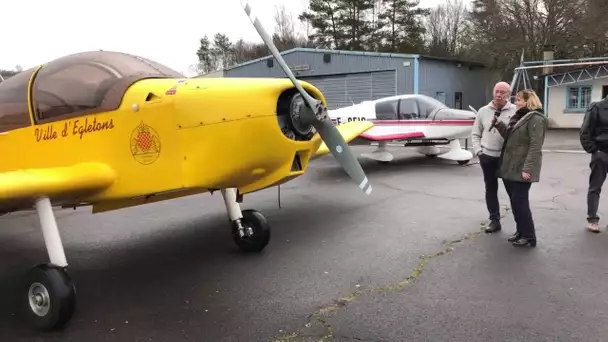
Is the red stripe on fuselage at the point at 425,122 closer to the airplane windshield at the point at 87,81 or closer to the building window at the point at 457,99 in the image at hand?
the airplane windshield at the point at 87,81

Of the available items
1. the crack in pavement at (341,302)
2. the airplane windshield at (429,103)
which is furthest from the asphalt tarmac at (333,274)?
the airplane windshield at (429,103)

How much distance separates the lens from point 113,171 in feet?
13.4

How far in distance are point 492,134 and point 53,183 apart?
4446 millimetres

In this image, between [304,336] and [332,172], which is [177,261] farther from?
[332,172]

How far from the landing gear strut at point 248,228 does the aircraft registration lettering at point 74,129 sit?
5.20 feet

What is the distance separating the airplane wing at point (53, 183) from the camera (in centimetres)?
371

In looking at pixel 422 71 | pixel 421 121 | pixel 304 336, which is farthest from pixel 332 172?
pixel 422 71

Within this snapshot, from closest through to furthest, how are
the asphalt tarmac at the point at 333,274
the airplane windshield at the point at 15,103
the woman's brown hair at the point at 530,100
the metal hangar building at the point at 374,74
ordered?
the asphalt tarmac at the point at 333,274
the airplane windshield at the point at 15,103
the woman's brown hair at the point at 530,100
the metal hangar building at the point at 374,74

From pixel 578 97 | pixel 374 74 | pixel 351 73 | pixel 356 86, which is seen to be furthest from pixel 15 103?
pixel 578 97

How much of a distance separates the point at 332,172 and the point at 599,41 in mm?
24220

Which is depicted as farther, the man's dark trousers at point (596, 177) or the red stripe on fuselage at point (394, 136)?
the red stripe on fuselage at point (394, 136)

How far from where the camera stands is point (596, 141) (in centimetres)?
553

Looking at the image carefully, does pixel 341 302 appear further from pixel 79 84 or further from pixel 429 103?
pixel 429 103

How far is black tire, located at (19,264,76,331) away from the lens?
11.9ft
